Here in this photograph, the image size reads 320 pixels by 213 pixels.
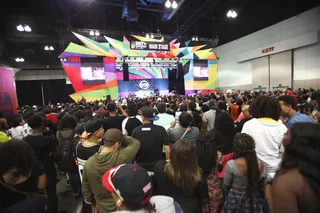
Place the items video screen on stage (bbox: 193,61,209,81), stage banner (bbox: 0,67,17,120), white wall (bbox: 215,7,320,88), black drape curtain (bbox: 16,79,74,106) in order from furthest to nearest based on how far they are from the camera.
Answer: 1. video screen on stage (bbox: 193,61,209,81)
2. black drape curtain (bbox: 16,79,74,106)
3. white wall (bbox: 215,7,320,88)
4. stage banner (bbox: 0,67,17,120)

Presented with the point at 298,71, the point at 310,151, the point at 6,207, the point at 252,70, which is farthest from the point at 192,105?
the point at 252,70

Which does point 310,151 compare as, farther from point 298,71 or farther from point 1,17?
point 1,17

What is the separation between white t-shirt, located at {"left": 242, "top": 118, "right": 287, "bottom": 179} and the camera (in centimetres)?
172

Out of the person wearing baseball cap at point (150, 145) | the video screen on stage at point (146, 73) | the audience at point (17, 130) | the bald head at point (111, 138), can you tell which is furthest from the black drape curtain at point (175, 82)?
the bald head at point (111, 138)

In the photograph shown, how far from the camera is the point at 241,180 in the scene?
1478 millimetres

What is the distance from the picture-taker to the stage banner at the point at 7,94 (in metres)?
5.85

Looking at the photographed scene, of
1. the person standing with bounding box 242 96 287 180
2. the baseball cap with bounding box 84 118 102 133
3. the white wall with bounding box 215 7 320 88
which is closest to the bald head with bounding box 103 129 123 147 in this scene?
the baseball cap with bounding box 84 118 102 133

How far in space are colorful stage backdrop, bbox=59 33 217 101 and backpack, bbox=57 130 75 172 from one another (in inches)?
437

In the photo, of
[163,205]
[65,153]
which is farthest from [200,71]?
[163,205]

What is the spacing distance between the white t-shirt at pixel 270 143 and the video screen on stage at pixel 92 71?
43.1 feet

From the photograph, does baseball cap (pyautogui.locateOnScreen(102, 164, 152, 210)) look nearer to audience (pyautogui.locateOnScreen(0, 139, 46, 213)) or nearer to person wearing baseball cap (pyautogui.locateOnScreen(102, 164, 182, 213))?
person wearing baseball cap (pyautogui.locateOnScreen(102, 164, 182, 213))

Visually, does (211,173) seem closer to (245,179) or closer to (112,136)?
(245,179)

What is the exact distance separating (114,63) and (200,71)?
8.44m

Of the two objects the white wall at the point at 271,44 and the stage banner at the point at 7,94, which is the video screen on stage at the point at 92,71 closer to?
the stage banner at the point at 7,94
